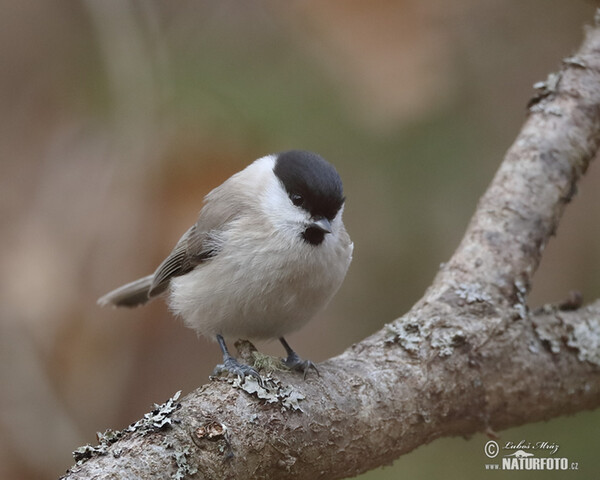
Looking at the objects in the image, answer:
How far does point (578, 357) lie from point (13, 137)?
2802 mm

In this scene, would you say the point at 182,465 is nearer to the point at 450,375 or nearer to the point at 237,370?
the point at 237,370

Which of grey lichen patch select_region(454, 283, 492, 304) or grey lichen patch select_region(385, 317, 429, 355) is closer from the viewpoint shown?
grey lichen patch select_region(385, 317, 429, 355)

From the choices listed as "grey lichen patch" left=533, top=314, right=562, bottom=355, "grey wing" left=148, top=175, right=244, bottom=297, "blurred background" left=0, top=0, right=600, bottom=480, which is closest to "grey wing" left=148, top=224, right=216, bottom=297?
"grey wing" left=148, top=175, right=244, bottom=297

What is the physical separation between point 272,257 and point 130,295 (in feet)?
3.37

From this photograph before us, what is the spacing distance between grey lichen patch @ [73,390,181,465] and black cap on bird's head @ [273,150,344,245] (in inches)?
31.4

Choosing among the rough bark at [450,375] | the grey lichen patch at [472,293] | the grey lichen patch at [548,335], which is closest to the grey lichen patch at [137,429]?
the rough bark at [450,375]

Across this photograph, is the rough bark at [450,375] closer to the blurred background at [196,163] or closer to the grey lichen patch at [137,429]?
Result: the grey lichen patch at [137,429]

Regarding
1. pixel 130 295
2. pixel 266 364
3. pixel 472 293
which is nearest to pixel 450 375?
pixel 472 293

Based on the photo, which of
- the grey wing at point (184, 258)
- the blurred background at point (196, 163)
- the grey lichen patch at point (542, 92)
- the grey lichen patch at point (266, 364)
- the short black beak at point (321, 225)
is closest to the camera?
the grey lichen patch at point (266, 364)

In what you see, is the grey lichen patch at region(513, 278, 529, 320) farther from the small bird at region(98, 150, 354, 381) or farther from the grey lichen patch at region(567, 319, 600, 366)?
the small bird at region(98, 150, 354, 381)

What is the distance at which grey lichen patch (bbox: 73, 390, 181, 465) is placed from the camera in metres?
1.49

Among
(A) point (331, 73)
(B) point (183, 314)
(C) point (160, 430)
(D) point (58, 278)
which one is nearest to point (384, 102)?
(A) point (331, 73)

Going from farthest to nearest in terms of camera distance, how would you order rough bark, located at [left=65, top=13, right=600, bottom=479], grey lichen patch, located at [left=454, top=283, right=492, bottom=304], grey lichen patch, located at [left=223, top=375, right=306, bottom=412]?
grey lichen patch, located at [left=454, top=283, right=492, bottom=304] → grey lichen patch, located at [left=223, top=375, right=306, bottom=412] → rough bark, located at [left=65, top=13, right=600, bottom=479]

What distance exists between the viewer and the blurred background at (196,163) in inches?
113
